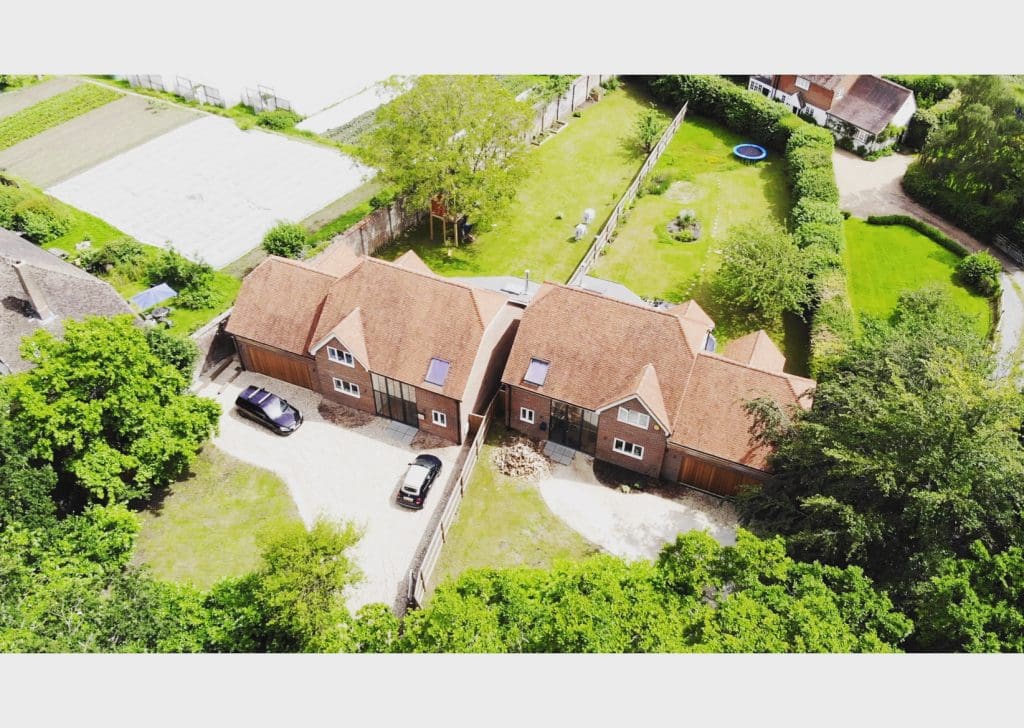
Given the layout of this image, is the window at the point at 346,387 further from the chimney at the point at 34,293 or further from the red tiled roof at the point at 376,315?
the chimney at the point at 34,293

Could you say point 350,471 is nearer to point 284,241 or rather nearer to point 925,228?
point 284,241

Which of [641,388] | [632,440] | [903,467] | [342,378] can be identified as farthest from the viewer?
[342,378]

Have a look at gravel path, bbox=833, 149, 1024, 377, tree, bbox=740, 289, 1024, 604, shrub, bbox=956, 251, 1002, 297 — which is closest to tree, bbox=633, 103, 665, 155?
gravel path, bbox=833, 149, 1024, 377

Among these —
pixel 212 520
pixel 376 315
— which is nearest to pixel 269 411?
pixel 212 520

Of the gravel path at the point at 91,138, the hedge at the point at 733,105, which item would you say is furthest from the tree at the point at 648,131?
the gravel path at the point at 91,138

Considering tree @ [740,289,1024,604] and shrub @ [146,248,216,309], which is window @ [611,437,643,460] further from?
shrub @ [146,248,216,309]

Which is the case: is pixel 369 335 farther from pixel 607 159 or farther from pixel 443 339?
pixel 607 159
